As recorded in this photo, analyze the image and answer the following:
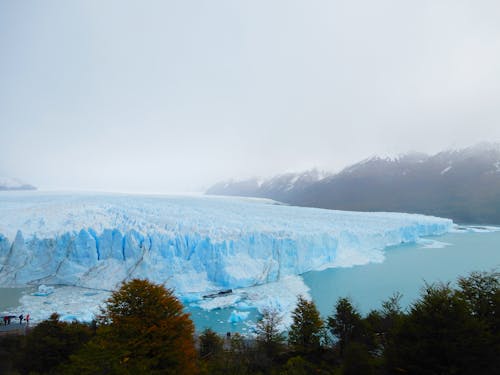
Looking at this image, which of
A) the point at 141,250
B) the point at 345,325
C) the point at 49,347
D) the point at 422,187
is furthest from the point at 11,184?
the point at 422,187

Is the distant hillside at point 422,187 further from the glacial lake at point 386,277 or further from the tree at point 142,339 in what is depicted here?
the tree at point 142,339

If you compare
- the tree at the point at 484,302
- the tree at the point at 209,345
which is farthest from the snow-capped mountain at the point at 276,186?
the tree at the point at 484,302

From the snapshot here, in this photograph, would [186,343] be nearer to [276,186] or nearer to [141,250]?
[141,250]

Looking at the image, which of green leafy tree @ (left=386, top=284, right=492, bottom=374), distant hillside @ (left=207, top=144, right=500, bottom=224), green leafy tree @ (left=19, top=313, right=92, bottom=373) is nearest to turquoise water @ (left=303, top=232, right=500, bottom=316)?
green leafy tree @ (left=386, top=284, right=492, bottom=374)

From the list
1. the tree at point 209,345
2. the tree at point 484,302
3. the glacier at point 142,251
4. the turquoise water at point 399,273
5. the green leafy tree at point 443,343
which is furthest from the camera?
the glacier at point 142,251

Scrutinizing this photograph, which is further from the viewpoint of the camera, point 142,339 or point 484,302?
point 484,302

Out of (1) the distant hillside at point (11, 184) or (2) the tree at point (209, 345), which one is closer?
(2) the tree at point (209, 345)

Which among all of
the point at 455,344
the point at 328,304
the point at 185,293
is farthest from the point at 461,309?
the point at 185,293
